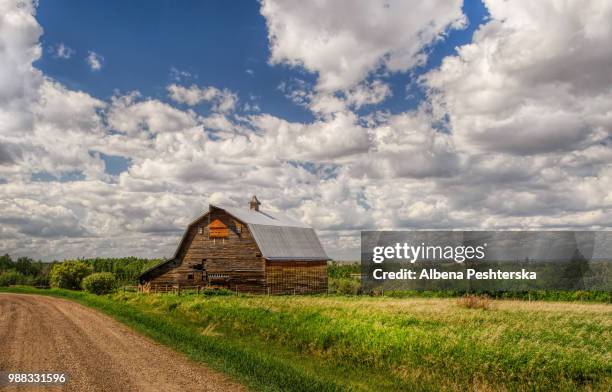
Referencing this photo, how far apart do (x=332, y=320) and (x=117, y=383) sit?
10131 millimetres

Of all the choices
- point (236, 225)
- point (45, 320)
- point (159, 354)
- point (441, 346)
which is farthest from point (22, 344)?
point (236, 225)

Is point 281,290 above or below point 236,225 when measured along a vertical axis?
below

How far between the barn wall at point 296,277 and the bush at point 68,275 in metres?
34.0

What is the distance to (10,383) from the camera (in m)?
10.1

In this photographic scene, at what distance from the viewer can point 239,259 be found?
135ft

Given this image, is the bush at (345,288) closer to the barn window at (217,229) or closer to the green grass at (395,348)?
the barn window at (217,229)

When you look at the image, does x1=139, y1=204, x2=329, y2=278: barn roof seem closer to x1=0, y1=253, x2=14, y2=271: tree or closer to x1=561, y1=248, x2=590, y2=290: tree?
x1=561, y1=248, x2=590, y2=290: tree

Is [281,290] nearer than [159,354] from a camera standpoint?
No

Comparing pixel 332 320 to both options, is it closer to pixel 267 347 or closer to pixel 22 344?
pixel 267 347

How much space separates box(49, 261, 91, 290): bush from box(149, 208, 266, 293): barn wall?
2270 centimetres

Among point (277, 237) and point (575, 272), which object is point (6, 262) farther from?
point (575, 272)

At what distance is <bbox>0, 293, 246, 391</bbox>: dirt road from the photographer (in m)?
10.1

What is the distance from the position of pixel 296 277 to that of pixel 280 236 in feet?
13.6

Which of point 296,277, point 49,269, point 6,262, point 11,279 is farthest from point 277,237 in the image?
point 6,262
